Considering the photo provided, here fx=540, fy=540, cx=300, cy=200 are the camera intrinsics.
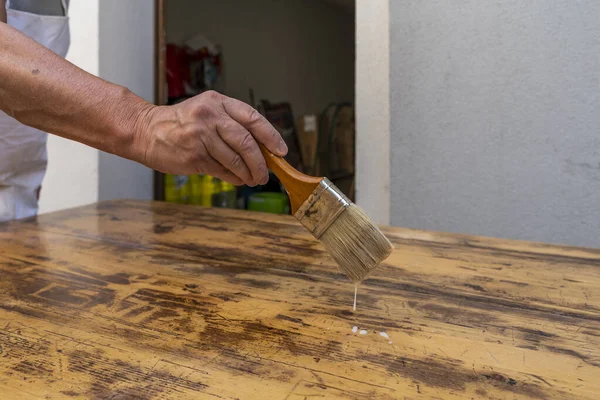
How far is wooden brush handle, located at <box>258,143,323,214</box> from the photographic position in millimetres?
916

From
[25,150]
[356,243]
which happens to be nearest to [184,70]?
[25,150]

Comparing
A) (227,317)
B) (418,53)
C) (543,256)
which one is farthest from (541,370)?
(418,53)

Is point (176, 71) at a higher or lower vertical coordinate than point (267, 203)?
higher

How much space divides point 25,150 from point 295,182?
997 millimetres

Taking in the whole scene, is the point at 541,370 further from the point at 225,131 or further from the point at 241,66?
the point at 241,66

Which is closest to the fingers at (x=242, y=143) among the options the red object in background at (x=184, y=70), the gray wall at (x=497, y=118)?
the gray wall at (x=497, y=118)

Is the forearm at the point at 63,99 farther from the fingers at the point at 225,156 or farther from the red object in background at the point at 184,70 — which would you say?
the red object in background at the point at 184,70

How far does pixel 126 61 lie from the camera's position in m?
2.49

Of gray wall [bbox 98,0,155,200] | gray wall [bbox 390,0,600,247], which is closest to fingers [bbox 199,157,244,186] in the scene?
gray wall [bbox 390,0,600,247]

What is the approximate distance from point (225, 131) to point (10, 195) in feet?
3.04

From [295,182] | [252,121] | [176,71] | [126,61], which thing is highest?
[176,71]

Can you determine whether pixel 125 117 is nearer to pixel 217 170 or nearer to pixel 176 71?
pixel 217 170

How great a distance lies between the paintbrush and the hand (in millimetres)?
115

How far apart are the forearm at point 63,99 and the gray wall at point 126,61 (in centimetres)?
152
